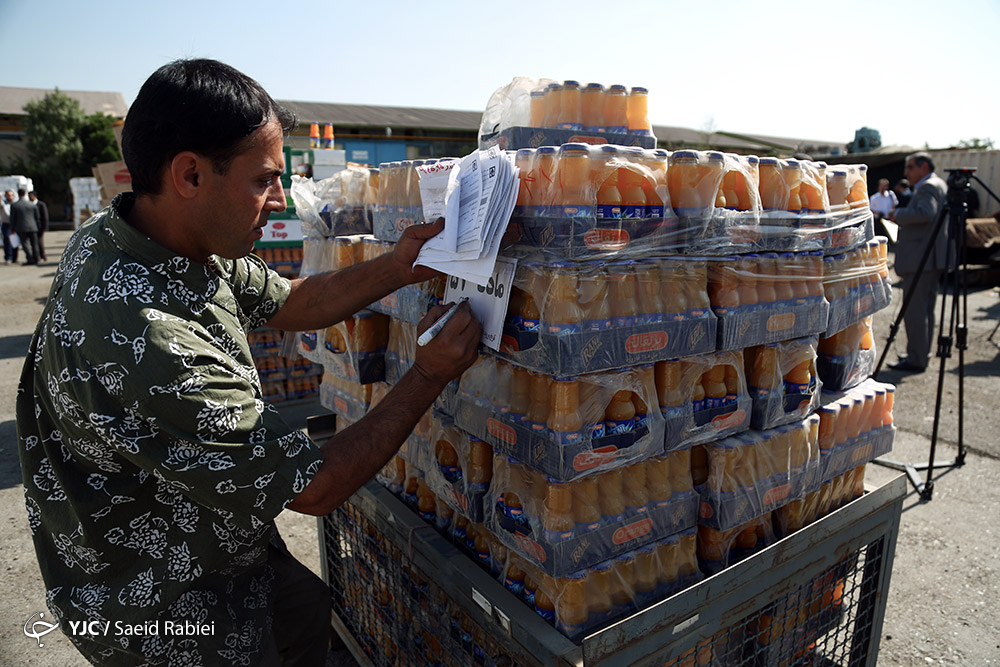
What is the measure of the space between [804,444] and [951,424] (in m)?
4.70

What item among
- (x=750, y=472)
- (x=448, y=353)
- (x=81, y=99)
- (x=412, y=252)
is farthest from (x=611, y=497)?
(x=81, y=99)

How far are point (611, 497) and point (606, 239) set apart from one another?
81 centimetres

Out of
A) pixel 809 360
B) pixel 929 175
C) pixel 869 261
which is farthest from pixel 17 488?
pixel 929 175

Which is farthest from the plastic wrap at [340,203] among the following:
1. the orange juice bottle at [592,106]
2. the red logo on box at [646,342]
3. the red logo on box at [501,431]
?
the red logo on box at [646,342]

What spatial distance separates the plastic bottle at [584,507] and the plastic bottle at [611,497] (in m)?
0.05

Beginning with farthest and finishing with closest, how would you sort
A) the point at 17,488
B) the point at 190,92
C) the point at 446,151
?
the point at 446,151 → the point at 17,488 → the point at 190,92

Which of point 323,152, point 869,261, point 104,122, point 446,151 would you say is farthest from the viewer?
point 104,122

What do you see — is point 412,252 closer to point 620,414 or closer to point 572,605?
point 620,414

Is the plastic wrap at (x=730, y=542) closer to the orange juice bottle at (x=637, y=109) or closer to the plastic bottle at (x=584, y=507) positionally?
the plastic bottle at (x=584, y=507)

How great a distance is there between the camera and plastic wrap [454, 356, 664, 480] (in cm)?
183

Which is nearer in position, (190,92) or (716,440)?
(190,92)

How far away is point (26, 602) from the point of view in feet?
12.0

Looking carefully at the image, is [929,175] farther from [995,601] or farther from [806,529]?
[806,529]

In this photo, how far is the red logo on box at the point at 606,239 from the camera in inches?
71.8
